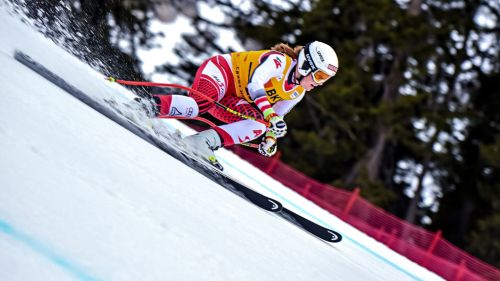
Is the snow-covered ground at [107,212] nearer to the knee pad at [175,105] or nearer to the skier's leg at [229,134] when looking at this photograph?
the knee pad at [175,105]

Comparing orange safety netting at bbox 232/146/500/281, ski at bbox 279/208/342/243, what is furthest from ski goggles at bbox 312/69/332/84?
orange safety netting at bbox 232/146/500/281

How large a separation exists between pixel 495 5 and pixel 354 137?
6.44 metres

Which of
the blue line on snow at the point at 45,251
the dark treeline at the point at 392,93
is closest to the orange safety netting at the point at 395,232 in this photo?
the dark treeline at the point at 392,93

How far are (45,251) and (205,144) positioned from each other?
324cm

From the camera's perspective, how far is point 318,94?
17.9 m

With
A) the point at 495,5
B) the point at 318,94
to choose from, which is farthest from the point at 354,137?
the point at 495,5

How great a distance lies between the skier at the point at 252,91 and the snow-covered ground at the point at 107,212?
65 centimetres

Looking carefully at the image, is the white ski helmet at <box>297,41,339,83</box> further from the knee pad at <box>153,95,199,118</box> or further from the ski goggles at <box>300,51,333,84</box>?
the knee pad at <box>153,95,199,118</box>

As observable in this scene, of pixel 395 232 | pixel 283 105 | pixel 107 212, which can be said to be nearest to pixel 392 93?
pixel 395 232

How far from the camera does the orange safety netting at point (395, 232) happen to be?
31.8 feet

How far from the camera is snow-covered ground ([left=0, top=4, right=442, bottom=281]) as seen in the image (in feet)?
6.14

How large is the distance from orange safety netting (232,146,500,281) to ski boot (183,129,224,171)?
18.1ft

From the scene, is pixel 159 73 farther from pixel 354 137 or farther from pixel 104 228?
pixel 104 228

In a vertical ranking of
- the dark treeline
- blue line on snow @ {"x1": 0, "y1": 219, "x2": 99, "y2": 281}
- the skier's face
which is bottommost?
blue line on snow @ {"x1": 0, "y1": 219, "x2": 99, "y2": 281}
